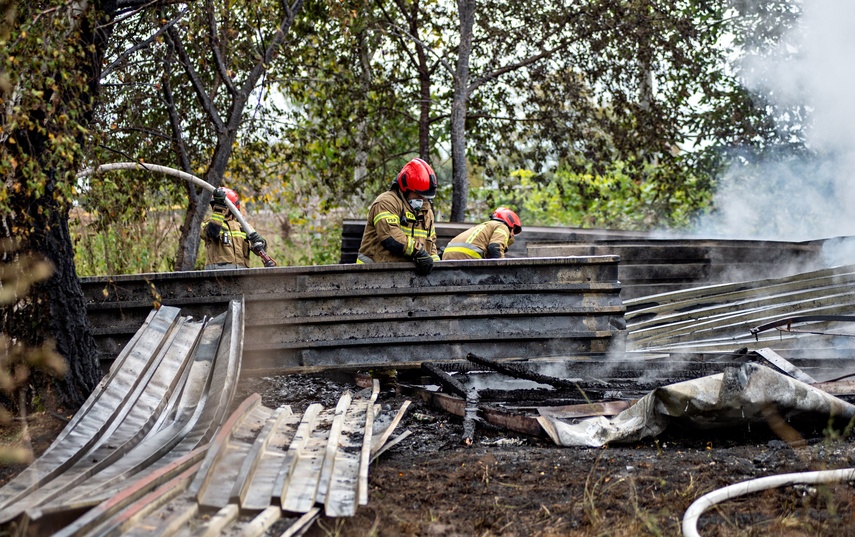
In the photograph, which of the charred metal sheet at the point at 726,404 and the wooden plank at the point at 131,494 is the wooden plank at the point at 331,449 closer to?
the wooden plank at the point at 131,494

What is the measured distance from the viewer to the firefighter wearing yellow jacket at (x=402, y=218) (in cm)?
774

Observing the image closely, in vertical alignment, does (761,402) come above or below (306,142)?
below

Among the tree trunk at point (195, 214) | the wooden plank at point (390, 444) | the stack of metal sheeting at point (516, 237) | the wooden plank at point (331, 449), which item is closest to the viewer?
the wooden plank at point (331, 449)

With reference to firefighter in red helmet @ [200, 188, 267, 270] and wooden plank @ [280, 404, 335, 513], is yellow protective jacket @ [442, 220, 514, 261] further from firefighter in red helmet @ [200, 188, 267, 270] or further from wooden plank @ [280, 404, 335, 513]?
wooden plank @ [280, 404, 335, 513]

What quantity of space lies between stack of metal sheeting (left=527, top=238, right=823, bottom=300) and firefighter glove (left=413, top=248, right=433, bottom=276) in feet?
9.97

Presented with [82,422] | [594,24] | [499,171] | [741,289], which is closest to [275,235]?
[499,171]

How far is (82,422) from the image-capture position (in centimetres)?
478

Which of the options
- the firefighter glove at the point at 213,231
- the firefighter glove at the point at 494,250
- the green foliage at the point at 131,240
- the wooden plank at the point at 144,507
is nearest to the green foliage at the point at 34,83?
the wooden plank at the point at 144,507

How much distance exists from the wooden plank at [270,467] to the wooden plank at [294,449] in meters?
0.02

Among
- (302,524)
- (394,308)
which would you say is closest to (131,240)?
(394,308)

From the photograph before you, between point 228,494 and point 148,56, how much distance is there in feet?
25.5

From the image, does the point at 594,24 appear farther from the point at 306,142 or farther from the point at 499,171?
the point at 306,142

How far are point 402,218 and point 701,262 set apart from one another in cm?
449

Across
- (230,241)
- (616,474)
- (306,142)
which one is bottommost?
(616,474)
